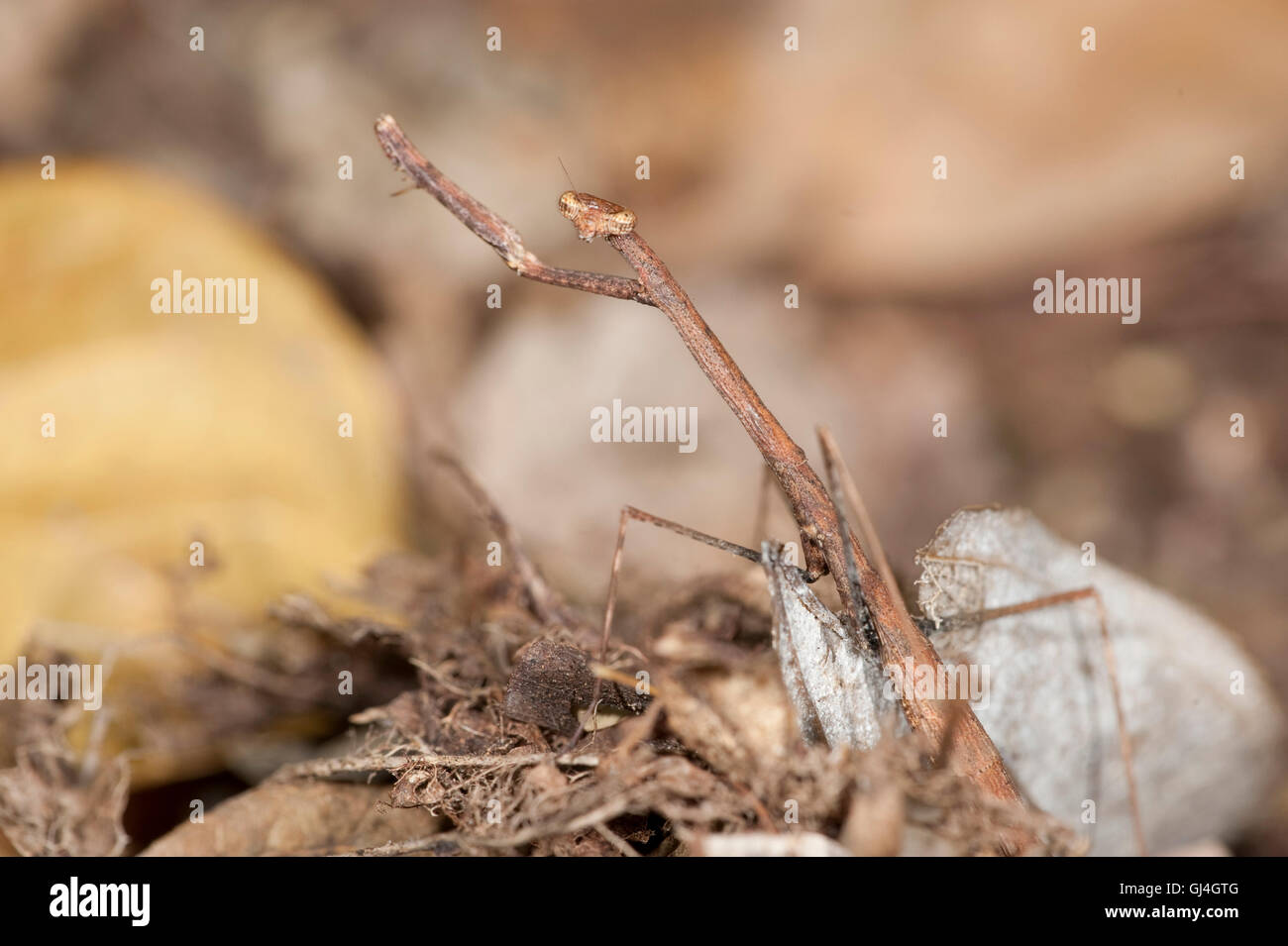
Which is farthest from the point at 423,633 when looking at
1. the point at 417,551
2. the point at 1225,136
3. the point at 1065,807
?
the point at 1225,136

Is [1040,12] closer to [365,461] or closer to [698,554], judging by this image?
[698,554]

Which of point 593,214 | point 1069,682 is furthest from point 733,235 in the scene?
point 1069,682

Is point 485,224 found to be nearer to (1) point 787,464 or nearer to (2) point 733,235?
(1) point 787,464

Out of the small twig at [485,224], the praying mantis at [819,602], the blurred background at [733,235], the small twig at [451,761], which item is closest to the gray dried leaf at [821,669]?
the praying mantis at [819,602]

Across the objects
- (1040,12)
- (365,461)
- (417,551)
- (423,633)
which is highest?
(1040,12)

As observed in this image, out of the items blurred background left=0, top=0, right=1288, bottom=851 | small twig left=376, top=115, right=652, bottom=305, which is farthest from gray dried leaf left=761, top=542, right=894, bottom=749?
blurred background left=0, top=0, right=1288, bottom=851
